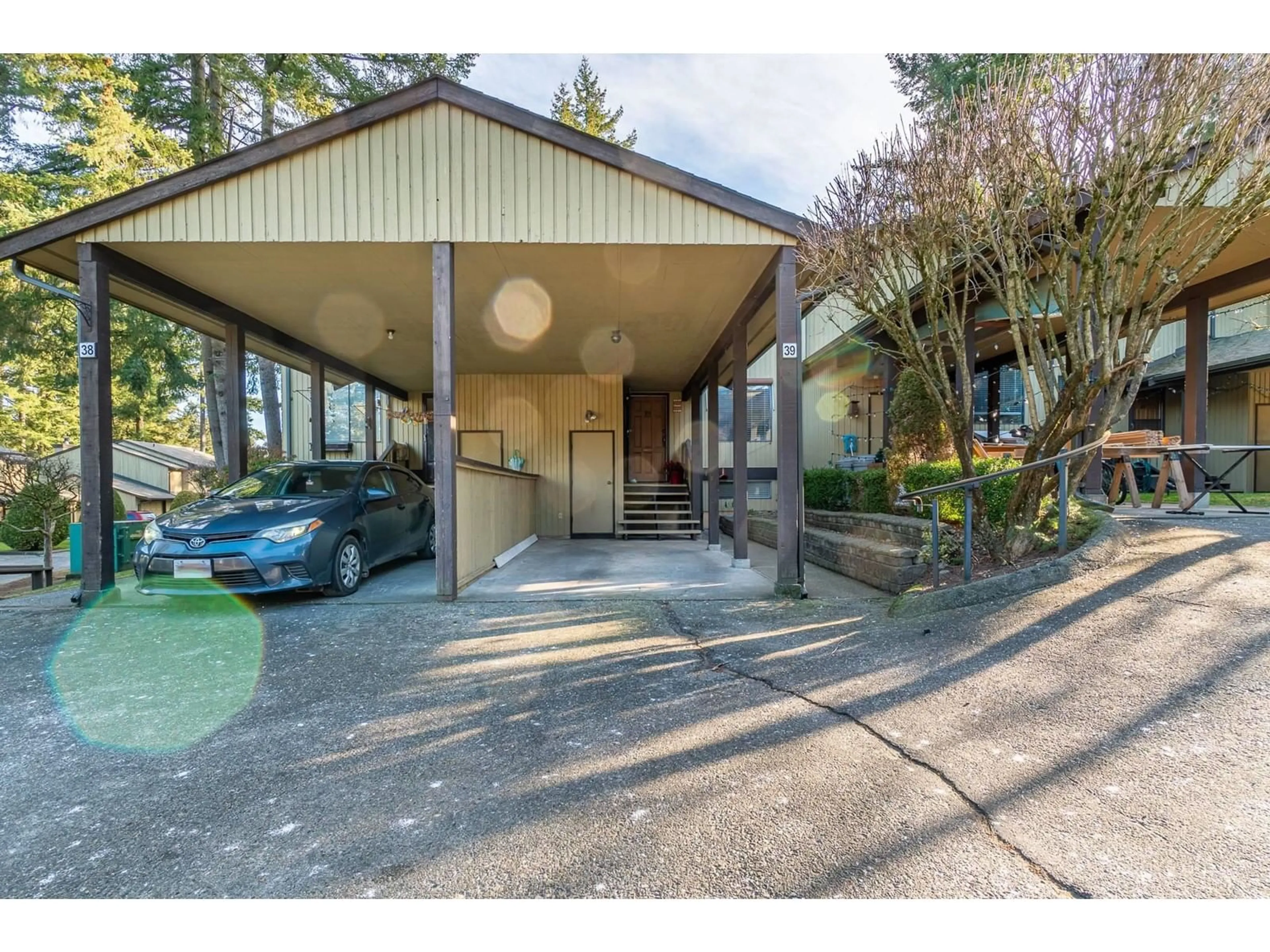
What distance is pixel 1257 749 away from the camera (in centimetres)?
229

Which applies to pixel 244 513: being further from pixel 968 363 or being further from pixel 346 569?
pixel 968 363

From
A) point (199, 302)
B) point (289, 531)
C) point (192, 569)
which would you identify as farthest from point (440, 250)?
point (199, 302)

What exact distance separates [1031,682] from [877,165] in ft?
16.0

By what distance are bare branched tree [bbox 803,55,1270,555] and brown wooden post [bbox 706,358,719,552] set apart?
4.00 metres

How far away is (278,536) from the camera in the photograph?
5.18 metres

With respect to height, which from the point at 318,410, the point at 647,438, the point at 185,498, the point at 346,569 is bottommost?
the point at 346,569

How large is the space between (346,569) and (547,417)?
6962 millimetres

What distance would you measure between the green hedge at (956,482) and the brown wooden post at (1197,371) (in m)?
4.26

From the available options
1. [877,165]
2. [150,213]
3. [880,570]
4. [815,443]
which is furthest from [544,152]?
[815,443]

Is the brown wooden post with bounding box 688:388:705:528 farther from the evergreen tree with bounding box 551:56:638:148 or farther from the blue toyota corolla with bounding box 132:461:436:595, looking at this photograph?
the evergreen tree with bounding box 551:56:638:148

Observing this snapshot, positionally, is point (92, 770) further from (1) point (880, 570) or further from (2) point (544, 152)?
(1) point (880, 570)

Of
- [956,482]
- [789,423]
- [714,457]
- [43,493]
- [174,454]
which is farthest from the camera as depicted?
[174,454]

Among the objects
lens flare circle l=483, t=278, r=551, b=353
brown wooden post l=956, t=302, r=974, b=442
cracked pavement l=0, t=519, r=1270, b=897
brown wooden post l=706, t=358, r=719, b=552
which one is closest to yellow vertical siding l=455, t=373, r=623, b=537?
lens flare circle l=483, t=278, r=551, b=353

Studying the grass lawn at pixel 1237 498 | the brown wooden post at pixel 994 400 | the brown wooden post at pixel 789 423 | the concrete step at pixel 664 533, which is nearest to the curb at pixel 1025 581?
the brown wooden post at pixel 789 423
